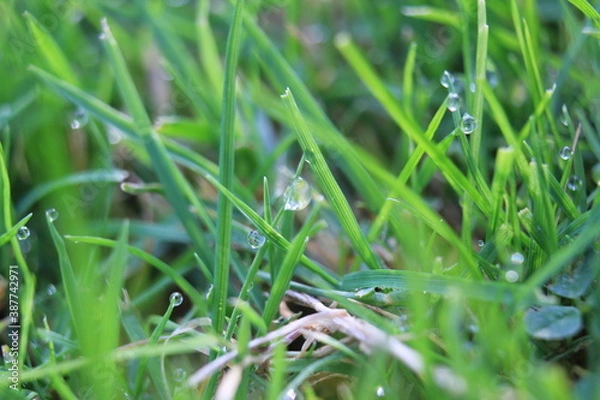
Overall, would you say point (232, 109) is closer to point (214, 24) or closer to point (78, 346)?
point (78, 346)

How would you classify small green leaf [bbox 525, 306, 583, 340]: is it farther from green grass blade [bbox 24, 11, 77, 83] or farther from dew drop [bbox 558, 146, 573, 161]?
green grass blade [bbox 24, 11, 77, 83]

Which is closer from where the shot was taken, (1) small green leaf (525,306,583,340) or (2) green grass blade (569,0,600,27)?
(1) small green leaf (525,306,583,340)

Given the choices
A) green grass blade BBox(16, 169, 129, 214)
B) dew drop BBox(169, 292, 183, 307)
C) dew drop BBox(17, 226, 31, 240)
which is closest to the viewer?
dew drop BBox(169, 292, 183, 307)

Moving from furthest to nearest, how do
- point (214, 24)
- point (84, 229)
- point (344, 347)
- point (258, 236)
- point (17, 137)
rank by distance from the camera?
point (214, 24), point (17, 137), point (84, 229), point (258, 236), point (344, 347)

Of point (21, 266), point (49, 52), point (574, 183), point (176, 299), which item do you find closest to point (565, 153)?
point (574, 183)

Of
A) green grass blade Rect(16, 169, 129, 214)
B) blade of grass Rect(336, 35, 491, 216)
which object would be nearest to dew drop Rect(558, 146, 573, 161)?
blade of grass Rect(336, 35, 491, 216)

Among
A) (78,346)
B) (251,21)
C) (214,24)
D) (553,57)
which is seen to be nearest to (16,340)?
(78,346)
